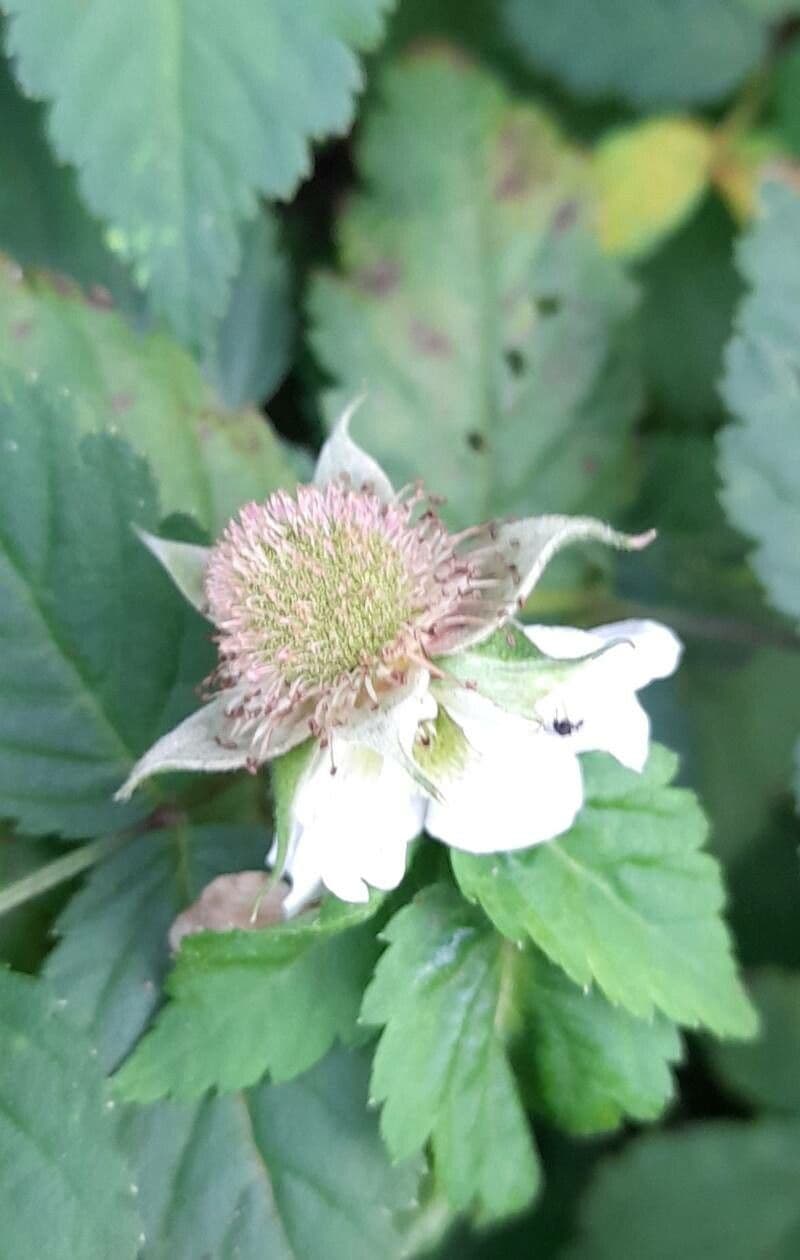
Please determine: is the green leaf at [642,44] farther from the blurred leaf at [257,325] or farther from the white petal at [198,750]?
the white petal at [198,750]

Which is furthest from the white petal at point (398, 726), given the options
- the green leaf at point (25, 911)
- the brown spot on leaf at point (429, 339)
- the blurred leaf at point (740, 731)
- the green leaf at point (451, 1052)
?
the blurred leaf at point (740, 731)

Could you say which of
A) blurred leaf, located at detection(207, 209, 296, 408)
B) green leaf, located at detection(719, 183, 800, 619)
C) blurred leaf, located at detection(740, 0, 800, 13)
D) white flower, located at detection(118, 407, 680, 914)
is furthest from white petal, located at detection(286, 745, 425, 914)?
blurred leaf, located at detection(740, 0, 800, 13)

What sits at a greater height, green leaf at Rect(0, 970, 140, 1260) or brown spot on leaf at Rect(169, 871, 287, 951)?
brown spot on leaf at Rect(169, 871, 287, 951)

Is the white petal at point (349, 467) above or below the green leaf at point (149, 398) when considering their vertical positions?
below

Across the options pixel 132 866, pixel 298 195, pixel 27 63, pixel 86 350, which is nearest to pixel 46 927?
pixel 132 866

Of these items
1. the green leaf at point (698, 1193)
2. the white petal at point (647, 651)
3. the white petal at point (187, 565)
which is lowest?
the green leaf at point (698, 1193)

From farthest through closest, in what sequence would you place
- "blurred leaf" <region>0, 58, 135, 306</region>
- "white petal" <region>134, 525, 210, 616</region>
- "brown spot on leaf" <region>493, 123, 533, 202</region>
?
1. "brown spot on leaf" <region>493, 123, 533, 202</region>
2. "blurred leaf" <region>0, 58, 135, 306</region>
3. "white petal" <region>134, 525, 210, 616</region>

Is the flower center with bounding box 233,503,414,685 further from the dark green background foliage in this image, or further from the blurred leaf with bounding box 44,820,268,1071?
the blurred leaf with bounding box 44,820,268,1071
